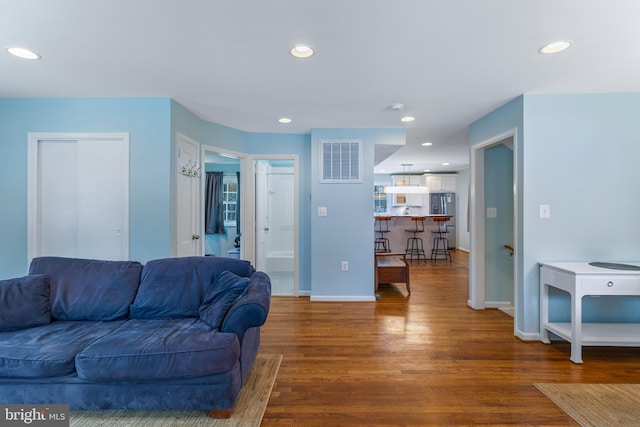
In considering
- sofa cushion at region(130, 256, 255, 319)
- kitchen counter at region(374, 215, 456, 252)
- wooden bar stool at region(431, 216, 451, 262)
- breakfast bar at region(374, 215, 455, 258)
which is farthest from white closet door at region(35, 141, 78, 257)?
wooden bar stool at region(431, 216, 451, 262)

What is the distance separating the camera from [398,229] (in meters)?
7.80

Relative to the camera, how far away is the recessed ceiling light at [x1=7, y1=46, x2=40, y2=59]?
7.06 feet

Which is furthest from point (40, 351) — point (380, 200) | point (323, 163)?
point (380, 200)

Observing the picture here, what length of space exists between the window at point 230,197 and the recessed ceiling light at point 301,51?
4696 mm

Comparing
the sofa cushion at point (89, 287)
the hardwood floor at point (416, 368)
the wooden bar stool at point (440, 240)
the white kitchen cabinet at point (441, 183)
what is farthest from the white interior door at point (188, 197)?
the white kitchen cabinet at point (441, 183)

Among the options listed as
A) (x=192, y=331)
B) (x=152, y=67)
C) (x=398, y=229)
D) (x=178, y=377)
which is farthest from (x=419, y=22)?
(x=398, y=229)

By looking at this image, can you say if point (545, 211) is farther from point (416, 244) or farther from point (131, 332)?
point (416, 244)

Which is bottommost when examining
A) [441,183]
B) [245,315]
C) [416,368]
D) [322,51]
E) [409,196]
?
[416,368]

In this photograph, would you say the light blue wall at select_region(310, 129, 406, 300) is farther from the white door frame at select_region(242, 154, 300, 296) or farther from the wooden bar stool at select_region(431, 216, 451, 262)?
the wooden bar stool at select_region(431, 216, 451, 262)

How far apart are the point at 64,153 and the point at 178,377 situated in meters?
2.86

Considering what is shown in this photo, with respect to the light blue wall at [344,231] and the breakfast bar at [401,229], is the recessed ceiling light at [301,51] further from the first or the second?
the breakfast bar at [401,229]

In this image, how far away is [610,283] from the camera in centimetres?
246

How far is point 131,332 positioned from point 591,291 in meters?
3.53

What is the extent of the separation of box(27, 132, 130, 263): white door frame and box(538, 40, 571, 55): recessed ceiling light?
3770 mm
